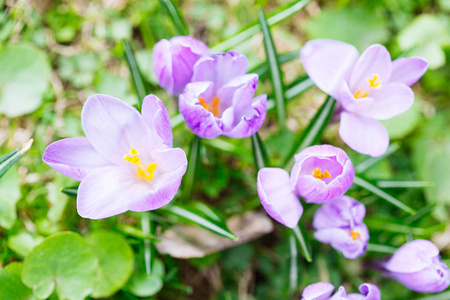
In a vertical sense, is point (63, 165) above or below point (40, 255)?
above

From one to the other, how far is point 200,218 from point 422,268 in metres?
0.68

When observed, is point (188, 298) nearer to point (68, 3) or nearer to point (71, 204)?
point (71, 204)

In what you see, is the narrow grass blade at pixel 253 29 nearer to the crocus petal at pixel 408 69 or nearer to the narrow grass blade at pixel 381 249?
the crocus petal at pixel 408 69

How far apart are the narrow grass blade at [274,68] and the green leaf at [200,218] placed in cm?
46

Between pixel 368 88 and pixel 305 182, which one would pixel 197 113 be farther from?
pixel 368 88

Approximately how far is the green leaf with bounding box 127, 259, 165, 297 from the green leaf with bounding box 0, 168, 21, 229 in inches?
18.1

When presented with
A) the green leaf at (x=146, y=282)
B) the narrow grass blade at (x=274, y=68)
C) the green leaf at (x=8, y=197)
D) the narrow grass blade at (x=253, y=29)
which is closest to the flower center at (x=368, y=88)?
the narrow grass blade at (x=274, y=68)

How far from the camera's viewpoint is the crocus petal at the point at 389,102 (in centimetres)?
136

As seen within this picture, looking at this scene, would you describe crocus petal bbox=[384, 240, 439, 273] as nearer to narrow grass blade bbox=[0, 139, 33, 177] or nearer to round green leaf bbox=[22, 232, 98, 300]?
round green leaf bbox=[22, 232, 98, 300]

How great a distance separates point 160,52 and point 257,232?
2.72ft

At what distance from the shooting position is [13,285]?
144cm

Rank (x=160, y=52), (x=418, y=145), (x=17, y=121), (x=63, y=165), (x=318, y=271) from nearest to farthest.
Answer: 1. (x=63, y=165)
2. (x=160, y=52)
3. (x=318, y=271)
4. (x=17, y=121)
5. (x=418, y=145)

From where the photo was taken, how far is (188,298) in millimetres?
1919

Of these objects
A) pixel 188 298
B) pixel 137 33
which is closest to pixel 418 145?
pixel 188 298
